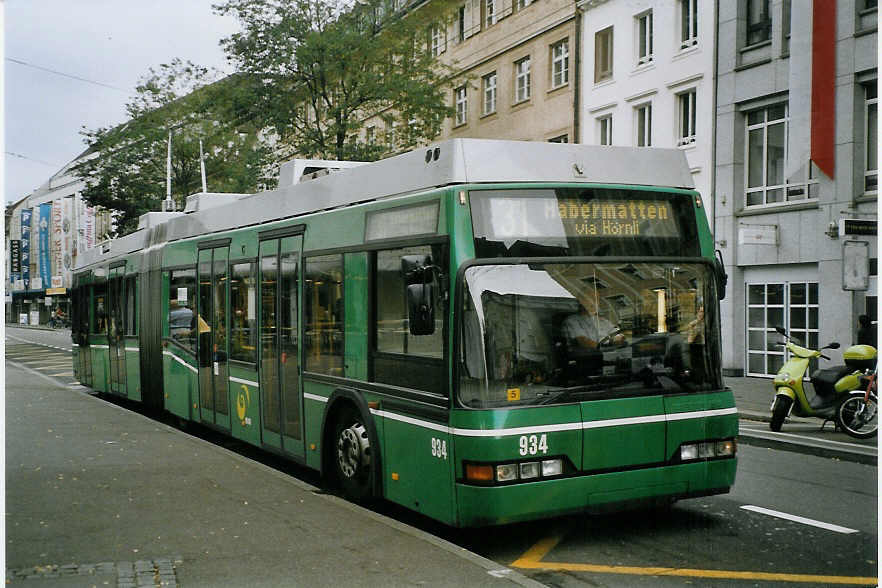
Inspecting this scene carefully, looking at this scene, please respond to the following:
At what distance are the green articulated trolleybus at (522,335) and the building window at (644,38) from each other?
1816 centimetres

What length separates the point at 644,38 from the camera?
25.7 m

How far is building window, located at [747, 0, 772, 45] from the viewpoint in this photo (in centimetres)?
1966

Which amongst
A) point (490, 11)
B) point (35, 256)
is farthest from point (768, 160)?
point (35, 256)

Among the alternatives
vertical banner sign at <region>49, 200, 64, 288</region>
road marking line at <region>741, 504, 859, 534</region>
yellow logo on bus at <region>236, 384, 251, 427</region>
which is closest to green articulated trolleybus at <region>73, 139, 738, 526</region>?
road marking line at <region>741, 504, 859, 534</region>

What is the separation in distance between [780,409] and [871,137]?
3735 millimetres

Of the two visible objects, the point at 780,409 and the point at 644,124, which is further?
the point at 644,124

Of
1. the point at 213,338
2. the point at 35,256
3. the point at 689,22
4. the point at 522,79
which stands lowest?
the point at 213,338

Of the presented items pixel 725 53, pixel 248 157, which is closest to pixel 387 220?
pixel 725 53

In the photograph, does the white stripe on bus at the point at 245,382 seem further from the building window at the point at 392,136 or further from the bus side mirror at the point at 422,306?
the building window at the point at 392,136

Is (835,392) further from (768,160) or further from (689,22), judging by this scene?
(689,22)

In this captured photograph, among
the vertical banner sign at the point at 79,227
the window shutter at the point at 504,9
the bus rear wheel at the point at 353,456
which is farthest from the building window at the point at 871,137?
the vertical banner sign at the point at 79,227

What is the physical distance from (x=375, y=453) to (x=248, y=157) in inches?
919

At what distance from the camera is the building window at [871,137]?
39.8 ft

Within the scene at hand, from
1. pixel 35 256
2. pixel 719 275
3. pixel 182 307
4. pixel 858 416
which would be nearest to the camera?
pixel 719 275
